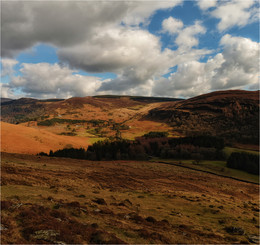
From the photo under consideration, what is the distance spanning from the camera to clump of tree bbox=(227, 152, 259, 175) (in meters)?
72.1

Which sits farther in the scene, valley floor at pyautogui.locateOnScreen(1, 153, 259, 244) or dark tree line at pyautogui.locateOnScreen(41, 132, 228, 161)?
dark tree line at pyautogui.locateOnScreen(41, 132, 228, 161)

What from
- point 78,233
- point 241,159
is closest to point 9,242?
point 78,233

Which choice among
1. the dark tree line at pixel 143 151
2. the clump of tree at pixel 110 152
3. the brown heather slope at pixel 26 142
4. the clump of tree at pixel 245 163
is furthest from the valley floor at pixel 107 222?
the brown heather slope at pixel 26 142

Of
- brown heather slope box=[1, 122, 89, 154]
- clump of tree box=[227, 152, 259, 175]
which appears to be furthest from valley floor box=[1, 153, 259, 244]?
brown heather slope box=[1, 122, 89, 154]

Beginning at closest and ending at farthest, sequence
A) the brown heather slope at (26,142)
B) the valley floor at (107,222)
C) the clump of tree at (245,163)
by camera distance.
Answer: the valley floor at (107,222) → the clump of tree at (245,163) → the brown heather slope at (26,142)

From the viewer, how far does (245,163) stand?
75.4 metres

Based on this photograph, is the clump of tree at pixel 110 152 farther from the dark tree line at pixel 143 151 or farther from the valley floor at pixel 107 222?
the valley floor at pixel 107 222

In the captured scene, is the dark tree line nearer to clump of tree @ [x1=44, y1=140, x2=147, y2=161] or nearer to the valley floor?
clump of tree @ [x1=44, y1=140, x2=147, y2=161]

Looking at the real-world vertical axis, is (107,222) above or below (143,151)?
above

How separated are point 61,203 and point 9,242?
912cm

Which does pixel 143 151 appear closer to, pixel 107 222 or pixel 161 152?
pixel 161 152

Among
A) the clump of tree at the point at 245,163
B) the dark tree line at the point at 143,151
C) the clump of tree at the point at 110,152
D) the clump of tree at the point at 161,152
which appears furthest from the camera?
the clump of tree at the point at 161,152

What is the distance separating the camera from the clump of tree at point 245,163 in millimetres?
72125

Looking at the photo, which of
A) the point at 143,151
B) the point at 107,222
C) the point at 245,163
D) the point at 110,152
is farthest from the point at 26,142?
the point at 245,163
